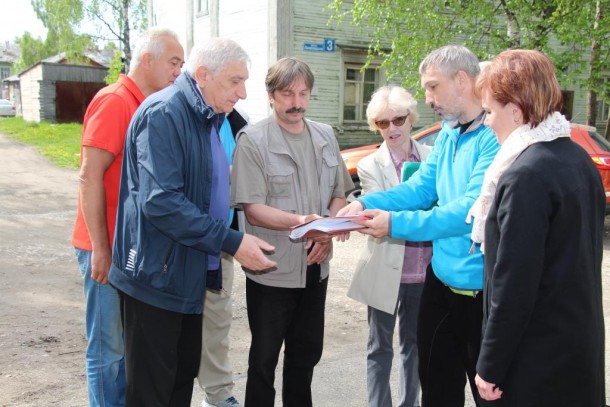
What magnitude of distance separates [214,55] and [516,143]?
4.24ft

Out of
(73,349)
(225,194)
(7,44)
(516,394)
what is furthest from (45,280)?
(7,44)

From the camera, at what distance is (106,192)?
2867mm

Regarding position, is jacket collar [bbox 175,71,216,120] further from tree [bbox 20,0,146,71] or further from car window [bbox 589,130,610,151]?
tree [bbox 20,0,146,71]

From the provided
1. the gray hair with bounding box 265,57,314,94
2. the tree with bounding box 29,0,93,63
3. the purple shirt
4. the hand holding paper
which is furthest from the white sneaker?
the tree with bounding box 29,0,93,63

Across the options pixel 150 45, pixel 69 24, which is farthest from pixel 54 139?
pixel 150 45

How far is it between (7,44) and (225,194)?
11656 centimetres

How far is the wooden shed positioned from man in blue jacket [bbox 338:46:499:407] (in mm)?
31924

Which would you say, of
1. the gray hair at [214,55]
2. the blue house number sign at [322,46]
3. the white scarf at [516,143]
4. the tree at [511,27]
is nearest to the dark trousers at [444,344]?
the white scarf at [516,143]

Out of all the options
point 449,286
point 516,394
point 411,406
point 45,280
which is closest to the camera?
point 516,394

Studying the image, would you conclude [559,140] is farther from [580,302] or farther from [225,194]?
[225,194]

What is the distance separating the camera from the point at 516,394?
198cm

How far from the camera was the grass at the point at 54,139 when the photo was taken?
17.4 meters

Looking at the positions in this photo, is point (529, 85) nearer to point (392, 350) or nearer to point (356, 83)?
point (392, 350)

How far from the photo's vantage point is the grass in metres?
17.4
